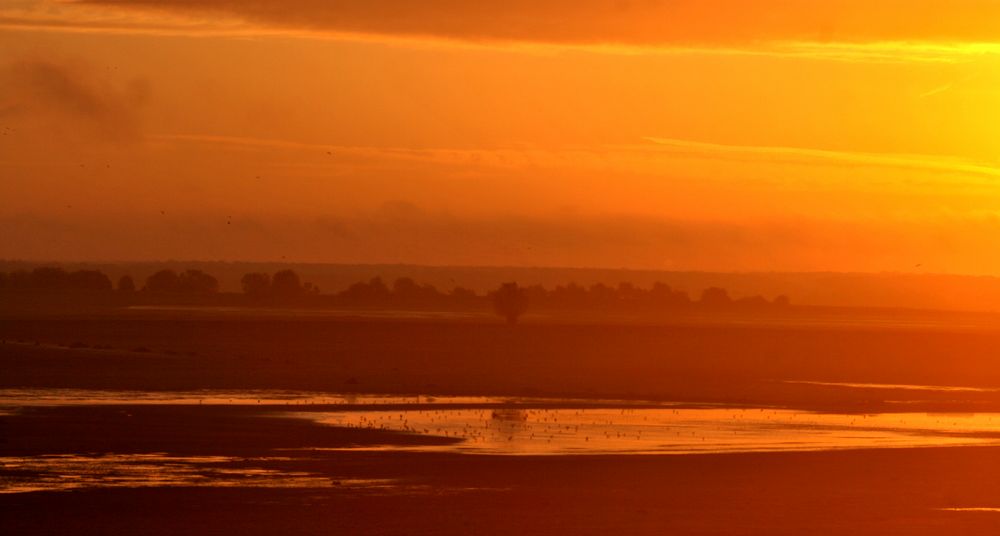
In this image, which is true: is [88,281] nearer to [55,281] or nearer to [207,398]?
[55,281]

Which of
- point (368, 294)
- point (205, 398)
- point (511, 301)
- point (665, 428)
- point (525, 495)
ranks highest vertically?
point (368, 294)

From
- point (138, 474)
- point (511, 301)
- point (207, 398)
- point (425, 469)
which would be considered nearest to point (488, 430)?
point (425, 469)

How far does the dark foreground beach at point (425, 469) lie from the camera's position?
2505 cm

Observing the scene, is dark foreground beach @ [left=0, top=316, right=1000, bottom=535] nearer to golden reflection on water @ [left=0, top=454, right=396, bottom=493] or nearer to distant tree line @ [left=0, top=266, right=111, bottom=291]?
golden reflection on water @ [left=0, top=454, right=396, bottom=493]

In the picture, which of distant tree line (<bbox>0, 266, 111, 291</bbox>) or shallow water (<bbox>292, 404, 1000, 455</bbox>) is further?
distant tree line (<bbox>0, 266, 111, 291</bbox>)

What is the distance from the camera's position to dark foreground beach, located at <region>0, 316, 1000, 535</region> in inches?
986

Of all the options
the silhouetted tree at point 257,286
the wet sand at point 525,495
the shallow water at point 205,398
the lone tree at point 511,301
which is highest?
the silhouetted tree at point 257,286

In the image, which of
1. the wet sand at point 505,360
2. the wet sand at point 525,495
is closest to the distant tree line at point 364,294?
the wet sand at point 505,360

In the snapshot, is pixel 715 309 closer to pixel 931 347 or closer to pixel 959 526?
pixel 931 347

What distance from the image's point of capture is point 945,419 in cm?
4422

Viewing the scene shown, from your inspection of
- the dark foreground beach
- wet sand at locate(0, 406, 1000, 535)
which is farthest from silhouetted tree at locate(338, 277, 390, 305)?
wet sand at locate(0, 406, 1000, 535)

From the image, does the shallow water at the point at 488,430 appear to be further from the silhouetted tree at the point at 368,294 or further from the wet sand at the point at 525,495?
the silhouetted tree at the point at 368,294

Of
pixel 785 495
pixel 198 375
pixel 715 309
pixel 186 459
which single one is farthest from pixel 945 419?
pixel 715 309

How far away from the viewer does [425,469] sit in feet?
101
